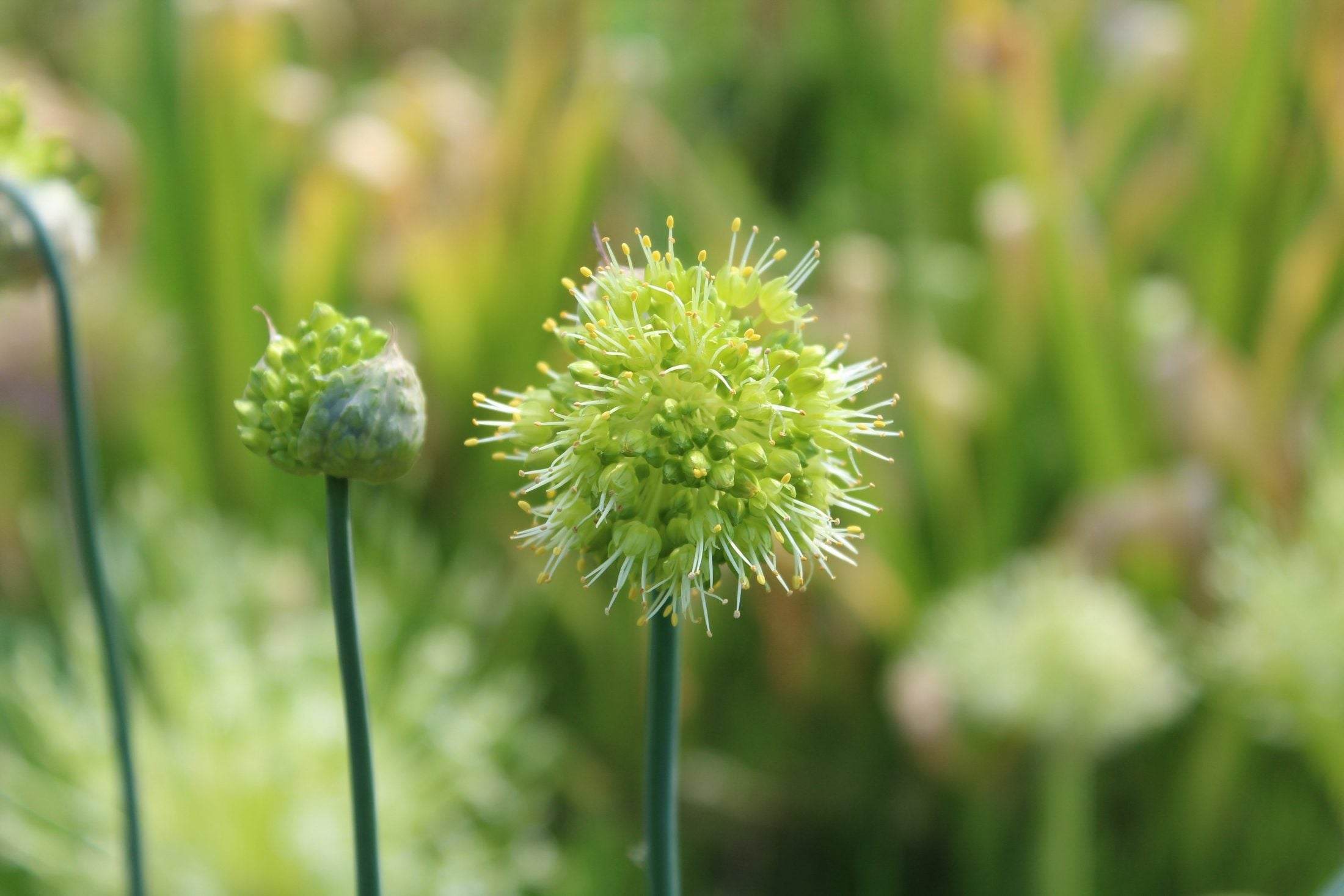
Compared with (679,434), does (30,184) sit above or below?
above

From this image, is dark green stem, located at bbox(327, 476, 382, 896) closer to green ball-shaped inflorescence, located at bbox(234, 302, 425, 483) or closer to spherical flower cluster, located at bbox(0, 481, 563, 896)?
green ball-shaped inflorescence, located at bbox(234, 302, 425, 483)

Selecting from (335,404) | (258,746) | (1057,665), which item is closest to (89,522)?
(335,404)

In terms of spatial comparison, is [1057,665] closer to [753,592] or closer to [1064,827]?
[1064,827]

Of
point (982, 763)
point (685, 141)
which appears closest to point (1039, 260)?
point (982, 763)

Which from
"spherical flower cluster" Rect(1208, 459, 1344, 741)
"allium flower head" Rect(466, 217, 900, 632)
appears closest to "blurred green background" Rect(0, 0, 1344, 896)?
"spherical flower cluster" Rect(1208, 459, 1344, 741)

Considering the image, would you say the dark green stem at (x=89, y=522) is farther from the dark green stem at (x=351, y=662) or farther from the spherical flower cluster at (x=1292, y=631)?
the spherical flower cluster at (x=1292, y=631)

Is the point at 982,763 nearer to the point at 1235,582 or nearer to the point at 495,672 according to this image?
the point at 1235,582

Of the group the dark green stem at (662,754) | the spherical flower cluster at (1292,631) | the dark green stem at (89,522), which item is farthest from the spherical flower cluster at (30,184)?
the spherical flower cluster at (1292,631)
